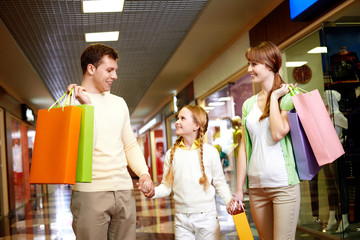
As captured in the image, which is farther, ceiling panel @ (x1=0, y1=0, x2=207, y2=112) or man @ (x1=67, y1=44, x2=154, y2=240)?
ceiling panel @ (x1=0, y1=0, x2=207, y2=112)

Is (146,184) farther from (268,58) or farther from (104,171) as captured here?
(268,58)

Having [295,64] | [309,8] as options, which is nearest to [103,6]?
[295,64]

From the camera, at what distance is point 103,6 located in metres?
5.09

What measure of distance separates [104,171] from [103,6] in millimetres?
3718

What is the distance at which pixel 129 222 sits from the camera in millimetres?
1881

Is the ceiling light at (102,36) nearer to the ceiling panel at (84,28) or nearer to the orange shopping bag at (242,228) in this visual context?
the ceiling panel at (84,28)

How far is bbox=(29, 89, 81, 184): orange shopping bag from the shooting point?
5.16ft

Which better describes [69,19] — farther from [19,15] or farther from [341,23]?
[341,23]

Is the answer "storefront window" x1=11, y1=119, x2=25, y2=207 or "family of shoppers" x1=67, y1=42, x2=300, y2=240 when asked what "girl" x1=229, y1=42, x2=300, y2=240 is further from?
"storefront window" x1=11, y1=119, x2=25, y2=207

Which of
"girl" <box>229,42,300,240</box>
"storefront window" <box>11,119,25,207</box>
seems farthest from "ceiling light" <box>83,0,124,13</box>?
"storefront window" <box>11,119,25,207</box>

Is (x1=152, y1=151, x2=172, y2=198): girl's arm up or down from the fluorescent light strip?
down

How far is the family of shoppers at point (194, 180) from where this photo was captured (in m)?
1.81

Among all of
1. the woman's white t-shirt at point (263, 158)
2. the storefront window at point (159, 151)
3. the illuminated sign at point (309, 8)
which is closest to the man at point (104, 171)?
the woman's white t-shirt at point (263, 158)

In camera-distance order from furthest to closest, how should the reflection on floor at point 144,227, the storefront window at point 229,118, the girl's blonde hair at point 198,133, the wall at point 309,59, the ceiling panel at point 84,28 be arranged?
the storefront window at point 229,118
the ceiling panel at point 84,28
the reflection on floor at point 144,227
the wall at point 309,59
the girl's blonde hair at point 198,133
